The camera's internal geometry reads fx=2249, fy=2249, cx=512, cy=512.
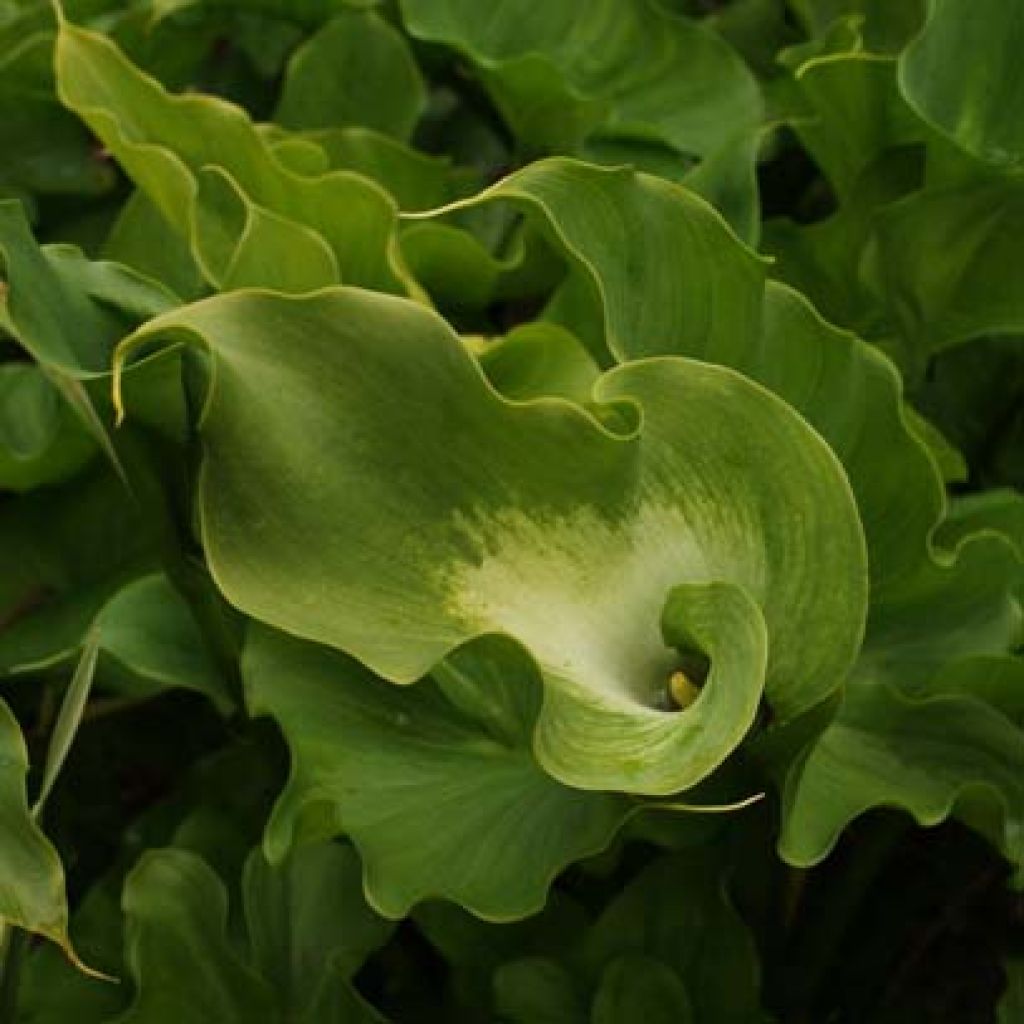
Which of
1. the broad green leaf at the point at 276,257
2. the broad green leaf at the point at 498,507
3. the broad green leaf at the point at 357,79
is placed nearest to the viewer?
the broad green leaf at the point at 498,507

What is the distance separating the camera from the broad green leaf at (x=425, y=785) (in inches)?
25.0

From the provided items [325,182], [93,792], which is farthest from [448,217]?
[93,792]

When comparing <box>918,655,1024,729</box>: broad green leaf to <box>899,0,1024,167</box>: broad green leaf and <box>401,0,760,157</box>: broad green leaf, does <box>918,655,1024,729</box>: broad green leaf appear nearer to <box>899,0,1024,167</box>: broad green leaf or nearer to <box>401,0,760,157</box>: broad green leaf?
<box>899,0,1024,167</box>: broad green leaf

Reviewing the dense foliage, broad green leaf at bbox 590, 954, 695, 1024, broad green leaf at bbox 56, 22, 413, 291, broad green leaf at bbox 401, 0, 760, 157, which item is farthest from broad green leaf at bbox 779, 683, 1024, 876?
broad green leaf at bbox 401, 0, 760, 157

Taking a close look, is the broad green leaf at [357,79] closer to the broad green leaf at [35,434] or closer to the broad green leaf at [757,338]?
the broad green leaf at [35,434]

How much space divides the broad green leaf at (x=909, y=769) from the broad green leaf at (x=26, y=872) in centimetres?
20

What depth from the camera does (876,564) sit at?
0.68 meters

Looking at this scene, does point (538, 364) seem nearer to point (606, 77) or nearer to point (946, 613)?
point (946, 613)

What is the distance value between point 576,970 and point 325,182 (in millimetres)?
277

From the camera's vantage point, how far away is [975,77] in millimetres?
757

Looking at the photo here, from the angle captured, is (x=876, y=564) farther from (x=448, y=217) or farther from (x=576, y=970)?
(x=448, y=217)

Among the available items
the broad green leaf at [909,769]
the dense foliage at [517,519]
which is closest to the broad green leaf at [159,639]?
the dense foliage at [517,519]

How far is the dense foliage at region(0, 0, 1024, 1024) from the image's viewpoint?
0.58 m

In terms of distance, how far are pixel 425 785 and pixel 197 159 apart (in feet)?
0.84
